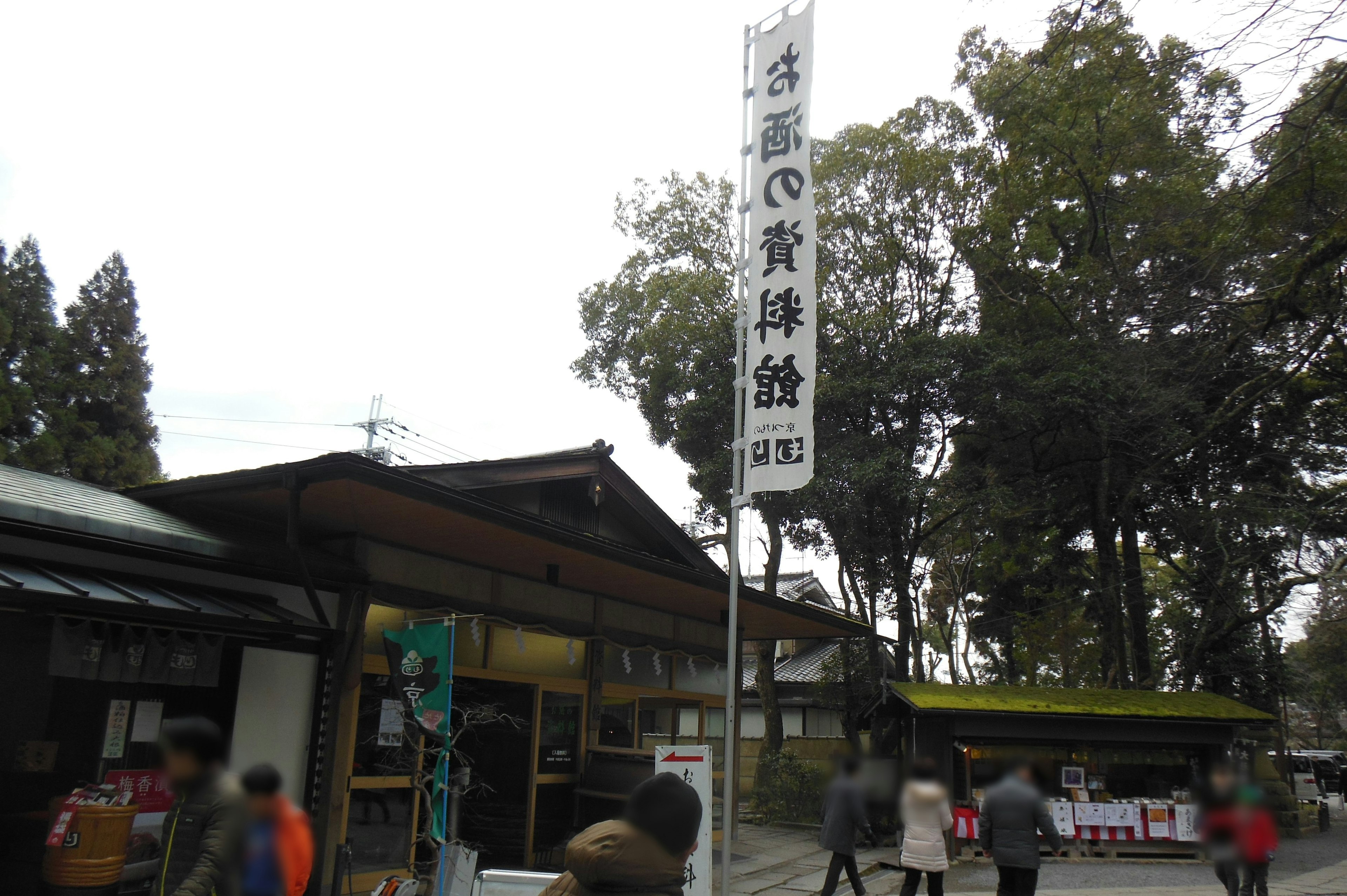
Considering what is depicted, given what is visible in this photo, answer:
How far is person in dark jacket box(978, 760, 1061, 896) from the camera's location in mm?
1062

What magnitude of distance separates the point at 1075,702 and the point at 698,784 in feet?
26.5

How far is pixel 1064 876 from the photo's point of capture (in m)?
11.3

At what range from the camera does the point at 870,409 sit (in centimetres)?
1859

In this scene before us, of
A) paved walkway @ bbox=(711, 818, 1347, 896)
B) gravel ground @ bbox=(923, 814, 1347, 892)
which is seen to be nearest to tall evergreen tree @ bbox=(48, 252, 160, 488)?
paved walkway @ bbox=(711, 818, 1347, 896)

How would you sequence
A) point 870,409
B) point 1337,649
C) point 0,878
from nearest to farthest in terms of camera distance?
point 0,878 → point 1337,649 → point 870,409

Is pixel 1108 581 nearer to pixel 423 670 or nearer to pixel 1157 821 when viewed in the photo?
pixel 1157 821

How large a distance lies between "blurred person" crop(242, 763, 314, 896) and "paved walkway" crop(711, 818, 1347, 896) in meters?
10.1

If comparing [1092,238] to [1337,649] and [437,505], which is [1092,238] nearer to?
[1337,649]

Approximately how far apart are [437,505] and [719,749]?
31.5ft

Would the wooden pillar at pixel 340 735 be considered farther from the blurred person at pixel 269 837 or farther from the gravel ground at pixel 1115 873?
the blurred person at pixel 269 837

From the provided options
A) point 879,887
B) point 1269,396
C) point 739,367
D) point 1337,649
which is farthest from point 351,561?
point 1269,396

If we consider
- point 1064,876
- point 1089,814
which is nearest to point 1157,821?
point 1089,814

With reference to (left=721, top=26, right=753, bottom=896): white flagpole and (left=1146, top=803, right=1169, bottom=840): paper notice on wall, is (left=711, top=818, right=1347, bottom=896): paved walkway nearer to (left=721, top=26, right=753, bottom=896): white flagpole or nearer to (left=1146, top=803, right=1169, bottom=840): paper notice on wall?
(left=1146, top=803, right=1169, bottom=840): paper notice on wall

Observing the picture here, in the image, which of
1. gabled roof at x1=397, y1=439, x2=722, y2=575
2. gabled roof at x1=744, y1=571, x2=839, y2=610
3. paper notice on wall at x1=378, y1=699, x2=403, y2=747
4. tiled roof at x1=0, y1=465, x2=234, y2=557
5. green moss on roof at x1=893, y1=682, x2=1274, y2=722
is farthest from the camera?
gabled roof at x1=744, y1=571, x2=839, y2=610
